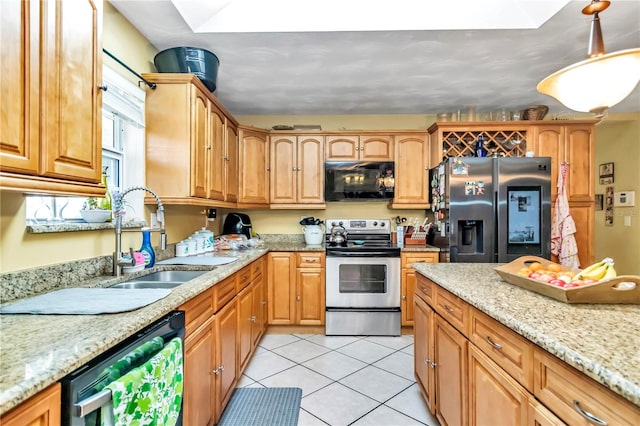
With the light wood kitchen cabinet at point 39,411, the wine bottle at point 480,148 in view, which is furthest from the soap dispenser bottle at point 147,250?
the wine bottle at point 480,148

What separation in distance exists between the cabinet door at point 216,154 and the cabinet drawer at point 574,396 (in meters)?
2.24

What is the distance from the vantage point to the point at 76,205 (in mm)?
1681

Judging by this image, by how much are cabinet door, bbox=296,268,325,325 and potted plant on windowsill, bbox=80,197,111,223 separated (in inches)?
74.4

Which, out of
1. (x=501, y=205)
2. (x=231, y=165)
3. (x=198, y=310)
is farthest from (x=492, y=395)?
(x=231, y=165)

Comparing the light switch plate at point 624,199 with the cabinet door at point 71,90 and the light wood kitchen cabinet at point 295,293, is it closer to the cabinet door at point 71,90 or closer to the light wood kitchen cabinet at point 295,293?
the light wood kitchen cabinet at point 295,293

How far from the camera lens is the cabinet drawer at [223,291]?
171 centimetres

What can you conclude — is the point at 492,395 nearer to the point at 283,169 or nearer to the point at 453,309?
the point at 453,309

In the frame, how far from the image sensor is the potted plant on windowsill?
65.3 inches

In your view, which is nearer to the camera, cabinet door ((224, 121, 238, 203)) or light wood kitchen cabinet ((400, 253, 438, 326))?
cabinet door ((224, 121, 238, 203))

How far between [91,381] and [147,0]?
201 cm

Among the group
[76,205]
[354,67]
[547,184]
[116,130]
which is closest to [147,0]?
[116,130]

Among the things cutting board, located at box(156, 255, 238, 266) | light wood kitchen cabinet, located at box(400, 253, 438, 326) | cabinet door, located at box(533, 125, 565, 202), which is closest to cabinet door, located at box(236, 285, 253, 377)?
cutting board, located at box(156, 255, 238, 266)

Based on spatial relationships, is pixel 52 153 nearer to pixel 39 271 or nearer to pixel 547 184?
pixel 39 271

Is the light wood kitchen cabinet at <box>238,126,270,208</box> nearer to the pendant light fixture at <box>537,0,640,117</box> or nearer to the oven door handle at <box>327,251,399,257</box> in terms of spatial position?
the oven door handle at <box>327,251,399,257</box>
